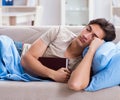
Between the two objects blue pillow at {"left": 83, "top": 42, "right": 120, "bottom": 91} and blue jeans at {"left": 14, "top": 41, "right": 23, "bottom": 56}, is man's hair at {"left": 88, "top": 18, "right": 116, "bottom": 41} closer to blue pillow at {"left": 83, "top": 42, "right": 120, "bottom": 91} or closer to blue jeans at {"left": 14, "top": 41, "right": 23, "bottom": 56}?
blue pillow at {"left": 83, "top": 42, "right": 120, "bottom": 91}

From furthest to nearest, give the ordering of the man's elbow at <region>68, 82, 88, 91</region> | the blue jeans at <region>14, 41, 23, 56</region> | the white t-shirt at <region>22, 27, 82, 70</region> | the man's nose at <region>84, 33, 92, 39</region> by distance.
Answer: the blue jeans at <region>14, 41, 23, 56</region>
the white t-shirt at <region>22, 27, 82, 70</region>
the man's nose at <region>84, 33, 92, 39</region>
the man's elbow at <region>68, 82, 88, 91</region>

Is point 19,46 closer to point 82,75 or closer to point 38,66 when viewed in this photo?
point 38,66

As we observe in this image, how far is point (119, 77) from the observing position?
1581 mm

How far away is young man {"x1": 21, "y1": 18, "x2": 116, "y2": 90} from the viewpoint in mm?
1641

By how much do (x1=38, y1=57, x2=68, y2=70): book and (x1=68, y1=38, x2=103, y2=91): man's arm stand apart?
0.22 m

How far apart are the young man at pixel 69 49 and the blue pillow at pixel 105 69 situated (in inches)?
1.6

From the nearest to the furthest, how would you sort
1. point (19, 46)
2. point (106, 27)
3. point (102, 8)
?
point (106, 27), point (19, 46), point (102, 8)

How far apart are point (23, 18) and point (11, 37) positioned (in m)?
2.15

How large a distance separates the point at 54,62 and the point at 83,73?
316mm

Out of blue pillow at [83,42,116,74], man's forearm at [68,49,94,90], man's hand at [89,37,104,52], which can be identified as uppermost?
man's hand at [89,37,104,52]

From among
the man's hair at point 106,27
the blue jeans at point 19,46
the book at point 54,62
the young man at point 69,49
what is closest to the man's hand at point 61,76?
the young man at point 69,49

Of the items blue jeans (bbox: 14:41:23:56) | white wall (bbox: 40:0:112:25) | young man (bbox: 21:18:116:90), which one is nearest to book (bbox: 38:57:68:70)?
young man (bbox: 21:18:116:90)

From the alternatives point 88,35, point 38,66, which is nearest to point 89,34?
point 88,35

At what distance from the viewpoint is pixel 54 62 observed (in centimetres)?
183
